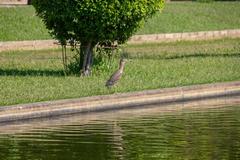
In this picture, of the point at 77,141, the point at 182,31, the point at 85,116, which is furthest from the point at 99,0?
the point at 182,31

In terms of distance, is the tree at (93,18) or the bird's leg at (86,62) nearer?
the tree at (93,18)

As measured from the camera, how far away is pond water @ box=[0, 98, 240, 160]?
13.2 m

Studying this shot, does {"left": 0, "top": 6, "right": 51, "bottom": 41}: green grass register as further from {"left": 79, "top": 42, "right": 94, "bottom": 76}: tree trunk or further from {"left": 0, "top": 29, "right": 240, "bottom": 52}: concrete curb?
{"left": 79, "top": 42, "right": 94, "bottom": 76}: tree trunk

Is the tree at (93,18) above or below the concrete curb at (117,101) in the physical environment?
above

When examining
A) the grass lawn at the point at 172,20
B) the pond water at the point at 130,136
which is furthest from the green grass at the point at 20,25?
the pond water at the point at 130,136

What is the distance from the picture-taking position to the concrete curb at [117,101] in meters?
17.2

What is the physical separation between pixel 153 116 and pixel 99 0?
6.58 meters

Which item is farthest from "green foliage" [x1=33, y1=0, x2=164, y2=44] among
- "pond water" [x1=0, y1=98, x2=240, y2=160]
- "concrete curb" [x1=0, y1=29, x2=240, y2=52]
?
"concrete curb" [x1=0, y1=29, x2=240, y2=52]

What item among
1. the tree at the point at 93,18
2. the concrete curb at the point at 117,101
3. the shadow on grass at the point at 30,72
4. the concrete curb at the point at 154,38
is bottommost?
the concrete curb at the point at 154,38

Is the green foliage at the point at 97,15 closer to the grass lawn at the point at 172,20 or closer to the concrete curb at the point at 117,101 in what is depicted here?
the concrete curb at the point at 117,101

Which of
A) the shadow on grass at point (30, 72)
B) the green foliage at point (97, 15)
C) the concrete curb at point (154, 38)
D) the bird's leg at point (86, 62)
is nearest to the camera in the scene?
the green foliage at point (97, 15)

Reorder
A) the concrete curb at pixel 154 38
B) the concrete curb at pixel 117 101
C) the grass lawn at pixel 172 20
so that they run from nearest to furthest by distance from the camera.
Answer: the concrete curb at pixel 117 101 < the concrete curb at pixel 154 38 < the grass lawn at pixel 172 20

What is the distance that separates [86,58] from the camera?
24797 millimetres

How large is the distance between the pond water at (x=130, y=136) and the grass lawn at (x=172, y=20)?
62.2ft
